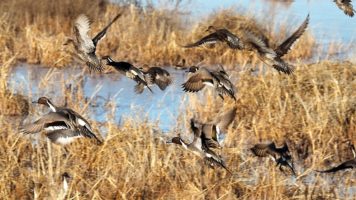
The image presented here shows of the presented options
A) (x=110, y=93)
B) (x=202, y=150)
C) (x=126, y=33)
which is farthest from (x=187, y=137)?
(x=126, y=33)

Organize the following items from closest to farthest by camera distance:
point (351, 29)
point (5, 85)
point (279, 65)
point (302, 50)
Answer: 1. point (279, 65)
2. point (5, 85)
3. point (302, 50)
4. point (351, 29)

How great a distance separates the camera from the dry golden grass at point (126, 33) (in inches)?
462

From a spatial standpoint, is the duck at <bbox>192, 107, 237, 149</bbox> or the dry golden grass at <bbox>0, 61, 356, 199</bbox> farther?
the duck at <bbox>192, 107, 237, 149</bbox>

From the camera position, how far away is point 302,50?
1266cm

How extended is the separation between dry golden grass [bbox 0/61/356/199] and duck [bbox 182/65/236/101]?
1.65ft

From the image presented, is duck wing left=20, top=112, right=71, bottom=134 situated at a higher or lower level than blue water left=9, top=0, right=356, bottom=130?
lower

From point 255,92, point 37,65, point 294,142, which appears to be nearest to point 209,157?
point 294,142

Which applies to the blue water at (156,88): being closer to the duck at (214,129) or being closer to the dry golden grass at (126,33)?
the dry golden grass at (126,33)

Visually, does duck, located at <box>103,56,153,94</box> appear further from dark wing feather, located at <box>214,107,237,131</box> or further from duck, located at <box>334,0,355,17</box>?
duck, located at <box>334,0,355,17</box>

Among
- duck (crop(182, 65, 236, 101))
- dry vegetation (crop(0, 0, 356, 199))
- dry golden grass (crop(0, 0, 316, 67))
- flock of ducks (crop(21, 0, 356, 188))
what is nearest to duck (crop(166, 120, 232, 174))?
flock of ducks (crop(21, 0, 356, 188))

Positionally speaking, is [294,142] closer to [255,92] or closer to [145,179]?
[255,92]

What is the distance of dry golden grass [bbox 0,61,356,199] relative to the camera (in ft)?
19.2

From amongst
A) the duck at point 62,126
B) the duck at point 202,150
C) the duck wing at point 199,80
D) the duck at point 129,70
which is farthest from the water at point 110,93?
the duck at point 62,126

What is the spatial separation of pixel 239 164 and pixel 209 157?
2.36 ft
